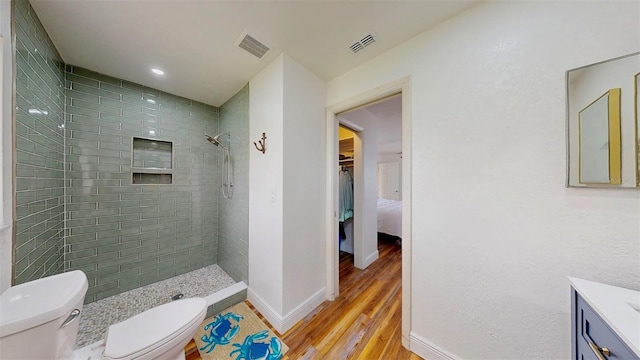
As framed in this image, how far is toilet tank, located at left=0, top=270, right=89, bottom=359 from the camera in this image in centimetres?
73

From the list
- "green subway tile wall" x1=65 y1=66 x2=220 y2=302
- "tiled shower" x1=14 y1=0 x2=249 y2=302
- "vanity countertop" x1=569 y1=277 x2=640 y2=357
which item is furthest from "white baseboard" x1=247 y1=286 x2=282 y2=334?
"vanity countertop" x1=569 y1=277 x2=640 y2=357

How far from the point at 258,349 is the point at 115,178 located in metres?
2.22

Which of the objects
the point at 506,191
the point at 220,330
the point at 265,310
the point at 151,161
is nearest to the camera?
the point at 506,191

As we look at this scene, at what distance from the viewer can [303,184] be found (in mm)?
1806

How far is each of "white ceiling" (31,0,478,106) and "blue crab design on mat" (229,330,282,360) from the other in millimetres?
2397

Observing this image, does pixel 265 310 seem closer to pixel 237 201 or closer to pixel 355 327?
pixel 355 327

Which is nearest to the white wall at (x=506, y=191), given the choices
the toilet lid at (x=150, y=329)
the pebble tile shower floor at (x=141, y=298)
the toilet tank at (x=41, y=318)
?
the toilet lid at (x=150, y=329)

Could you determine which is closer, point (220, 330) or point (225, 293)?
point (220, 330)

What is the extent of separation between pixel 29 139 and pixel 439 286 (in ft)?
9.30

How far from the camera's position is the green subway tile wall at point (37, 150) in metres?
1.07

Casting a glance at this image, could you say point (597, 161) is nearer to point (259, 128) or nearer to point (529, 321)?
point (529, 321)

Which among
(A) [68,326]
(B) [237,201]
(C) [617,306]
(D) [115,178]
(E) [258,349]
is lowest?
(E) [258,349]

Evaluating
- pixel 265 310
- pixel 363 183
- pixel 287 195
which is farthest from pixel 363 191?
pixel 265 310

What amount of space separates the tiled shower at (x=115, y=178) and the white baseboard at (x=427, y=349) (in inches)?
66.5
